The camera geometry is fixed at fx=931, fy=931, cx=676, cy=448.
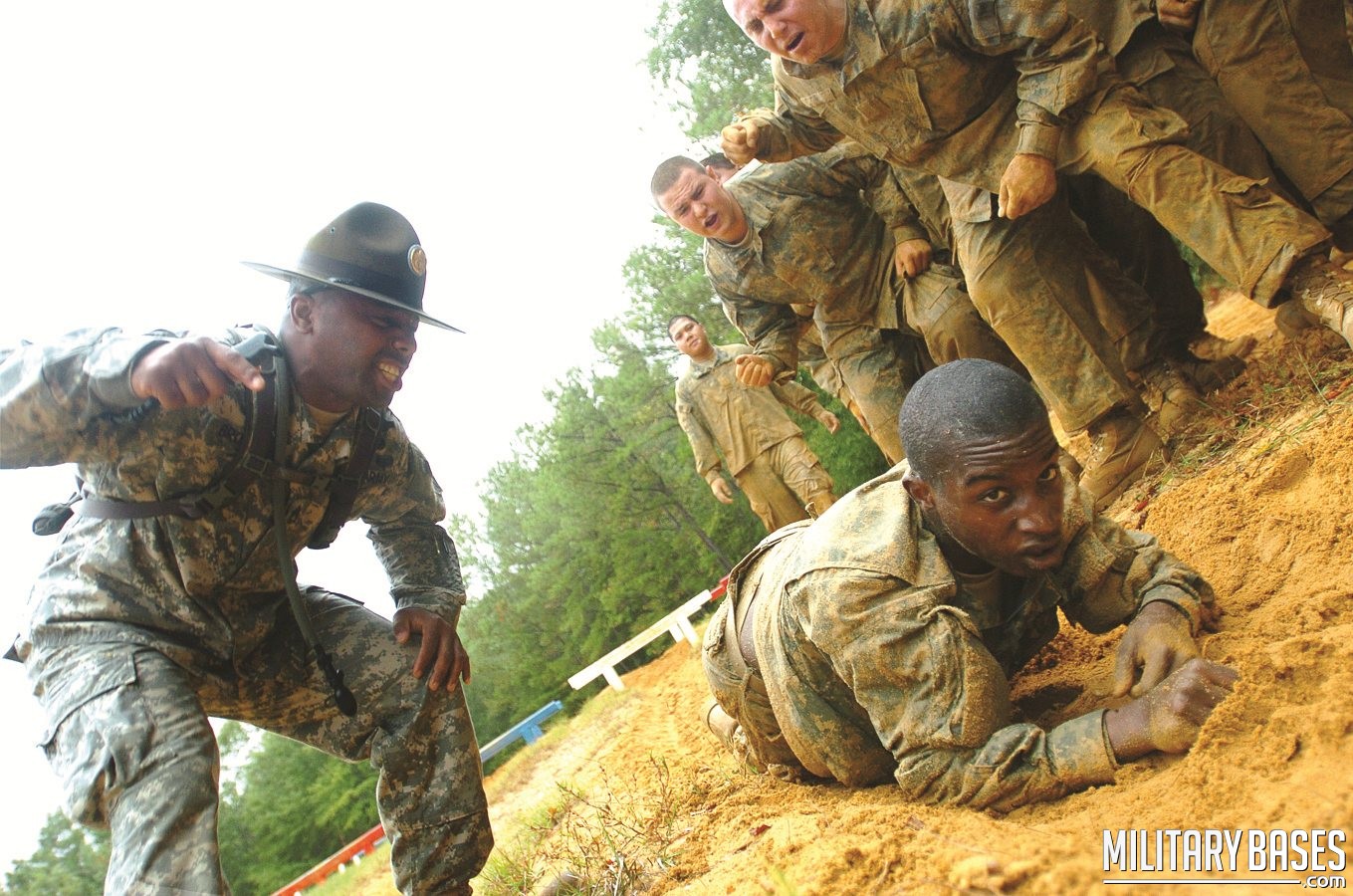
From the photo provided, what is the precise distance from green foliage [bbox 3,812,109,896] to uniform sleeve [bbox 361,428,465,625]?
21.6m

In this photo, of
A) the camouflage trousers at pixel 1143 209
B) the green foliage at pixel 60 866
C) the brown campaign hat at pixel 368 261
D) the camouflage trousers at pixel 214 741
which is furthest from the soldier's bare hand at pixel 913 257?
the green foliage at pixel 60 866

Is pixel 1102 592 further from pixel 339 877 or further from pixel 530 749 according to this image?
pixel 339 877

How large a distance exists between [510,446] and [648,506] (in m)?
3.72

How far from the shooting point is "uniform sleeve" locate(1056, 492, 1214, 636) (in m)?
2.60

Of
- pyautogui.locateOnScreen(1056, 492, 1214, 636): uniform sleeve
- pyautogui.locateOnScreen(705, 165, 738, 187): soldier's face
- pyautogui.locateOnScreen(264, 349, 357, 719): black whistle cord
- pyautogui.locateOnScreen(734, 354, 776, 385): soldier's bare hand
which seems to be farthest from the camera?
pyautogui.locateOnScreen(705, 165, 738, 187): soldier's face

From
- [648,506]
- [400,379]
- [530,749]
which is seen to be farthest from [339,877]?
[400,379]

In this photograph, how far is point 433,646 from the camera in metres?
3.23

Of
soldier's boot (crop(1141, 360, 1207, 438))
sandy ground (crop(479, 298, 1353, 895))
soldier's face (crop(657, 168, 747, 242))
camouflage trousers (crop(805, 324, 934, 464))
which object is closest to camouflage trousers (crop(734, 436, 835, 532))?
camouflage trousers (crop(805, 324, 934, 464))

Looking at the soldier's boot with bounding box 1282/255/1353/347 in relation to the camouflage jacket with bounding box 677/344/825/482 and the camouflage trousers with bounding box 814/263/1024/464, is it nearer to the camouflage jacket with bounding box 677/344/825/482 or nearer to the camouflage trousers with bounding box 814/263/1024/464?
the camouflage trousers with bounding box 814/263/1024/464

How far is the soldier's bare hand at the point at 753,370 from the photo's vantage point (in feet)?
17.7

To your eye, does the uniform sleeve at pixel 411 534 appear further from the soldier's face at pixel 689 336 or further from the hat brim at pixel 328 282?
the soldier's face at pixel 689 336

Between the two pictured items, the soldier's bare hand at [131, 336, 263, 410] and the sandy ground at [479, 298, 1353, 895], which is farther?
the soldier's bare hand at [131, 336, 263, 410]

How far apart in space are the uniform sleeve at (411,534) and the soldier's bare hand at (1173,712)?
7.33ft

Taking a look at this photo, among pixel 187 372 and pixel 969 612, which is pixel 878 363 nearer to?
pixel 969 612
